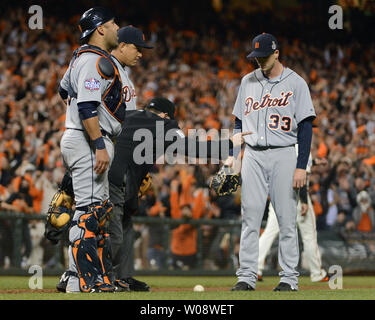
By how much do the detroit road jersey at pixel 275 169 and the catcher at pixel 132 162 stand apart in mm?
234

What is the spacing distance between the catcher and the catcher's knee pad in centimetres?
78

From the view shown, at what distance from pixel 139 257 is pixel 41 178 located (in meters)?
1.95

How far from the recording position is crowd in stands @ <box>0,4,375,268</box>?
11.0m

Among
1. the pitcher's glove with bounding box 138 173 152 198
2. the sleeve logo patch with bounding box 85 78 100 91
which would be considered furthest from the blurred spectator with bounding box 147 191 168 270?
the sleeve logo patch with bounding box 85 78 100 91

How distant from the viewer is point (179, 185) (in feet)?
38.7

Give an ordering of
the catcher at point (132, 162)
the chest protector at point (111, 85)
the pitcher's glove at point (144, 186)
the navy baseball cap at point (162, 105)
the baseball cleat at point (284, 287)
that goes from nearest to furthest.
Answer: the chest protector at point (111, 85), the baseball cleat at point (284, 287), the catcher at point (132, 162), the navy baseball cap at point (162, 105), the pitcher's glove at point (144, 186)

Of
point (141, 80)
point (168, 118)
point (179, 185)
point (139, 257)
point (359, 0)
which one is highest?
point (359, 0)

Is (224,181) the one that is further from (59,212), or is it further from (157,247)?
(157,247)

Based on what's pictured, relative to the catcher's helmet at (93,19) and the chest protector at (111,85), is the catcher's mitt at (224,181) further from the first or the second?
the catcher's helmet at (93,19)

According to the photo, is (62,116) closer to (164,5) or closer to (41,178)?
(41,178)

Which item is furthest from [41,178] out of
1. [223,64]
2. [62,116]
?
[223,64]

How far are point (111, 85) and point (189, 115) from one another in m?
10.3

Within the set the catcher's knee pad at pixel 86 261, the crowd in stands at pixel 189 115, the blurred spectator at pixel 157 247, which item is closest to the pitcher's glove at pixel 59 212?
the catcher's knee pad at pixel 86 261

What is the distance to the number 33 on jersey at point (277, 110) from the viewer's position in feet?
20.1
